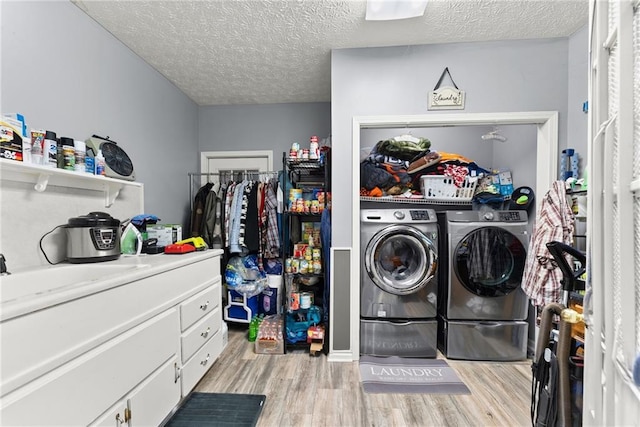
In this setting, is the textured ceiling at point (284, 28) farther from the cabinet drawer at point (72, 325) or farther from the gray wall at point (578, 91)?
the cabinet drawer at point (72, 325)

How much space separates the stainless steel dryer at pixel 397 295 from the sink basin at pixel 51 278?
1.57 m

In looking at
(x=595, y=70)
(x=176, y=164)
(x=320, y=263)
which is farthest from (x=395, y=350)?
(x=176, y=164)

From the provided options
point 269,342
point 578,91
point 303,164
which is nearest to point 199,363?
point 269,342

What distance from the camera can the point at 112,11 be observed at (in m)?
1.57

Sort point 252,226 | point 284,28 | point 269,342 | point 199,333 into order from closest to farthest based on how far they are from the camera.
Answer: point 199,333 → point 284,28 → point 269,342 → point 252,226

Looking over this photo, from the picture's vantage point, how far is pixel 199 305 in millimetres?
1608

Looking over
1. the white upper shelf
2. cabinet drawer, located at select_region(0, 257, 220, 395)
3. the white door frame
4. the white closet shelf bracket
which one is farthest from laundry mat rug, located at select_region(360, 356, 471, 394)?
the white upper shelf

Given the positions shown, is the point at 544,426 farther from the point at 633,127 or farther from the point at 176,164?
the point at 176,164

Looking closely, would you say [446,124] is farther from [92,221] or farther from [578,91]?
[92,221]

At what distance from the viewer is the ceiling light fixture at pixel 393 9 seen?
1.48 m

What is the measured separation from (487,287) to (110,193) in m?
2.93

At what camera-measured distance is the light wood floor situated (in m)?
1.43

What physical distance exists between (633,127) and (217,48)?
91.0 inches

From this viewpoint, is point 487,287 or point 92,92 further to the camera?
point 487,287
